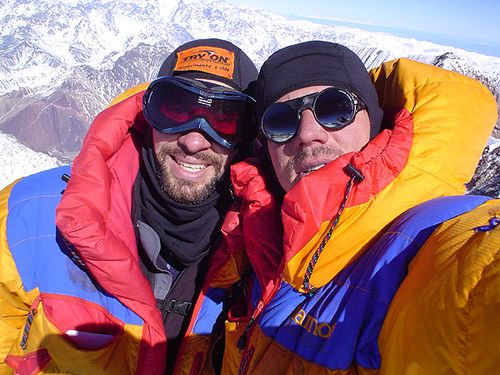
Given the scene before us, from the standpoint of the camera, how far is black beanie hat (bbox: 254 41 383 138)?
307 centimetres

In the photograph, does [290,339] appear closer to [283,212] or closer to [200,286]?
[283,212]

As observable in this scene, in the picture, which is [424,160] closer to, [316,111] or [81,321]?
[316,111]

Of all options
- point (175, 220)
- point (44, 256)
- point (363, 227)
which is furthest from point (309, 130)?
point (44, 256)

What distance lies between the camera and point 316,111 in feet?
9.80

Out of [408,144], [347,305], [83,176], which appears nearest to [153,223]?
[83,176]

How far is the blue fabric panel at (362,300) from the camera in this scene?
1865mm

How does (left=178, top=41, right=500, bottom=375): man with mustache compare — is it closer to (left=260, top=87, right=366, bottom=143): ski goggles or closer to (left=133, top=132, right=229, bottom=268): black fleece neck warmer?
(left=260, top=87, right=366, bottom=143): ski goggles

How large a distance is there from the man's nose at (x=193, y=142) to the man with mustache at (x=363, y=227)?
68 cm

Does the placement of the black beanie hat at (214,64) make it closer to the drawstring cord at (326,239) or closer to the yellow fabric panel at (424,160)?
the yellow fabric panel at (424,160)

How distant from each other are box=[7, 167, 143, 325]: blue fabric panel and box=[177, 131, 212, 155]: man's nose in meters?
1.30

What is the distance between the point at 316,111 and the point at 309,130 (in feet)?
0.58

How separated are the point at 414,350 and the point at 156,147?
118 inches

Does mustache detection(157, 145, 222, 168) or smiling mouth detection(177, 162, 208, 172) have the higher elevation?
mustache detection(157, 145, 222, 168)

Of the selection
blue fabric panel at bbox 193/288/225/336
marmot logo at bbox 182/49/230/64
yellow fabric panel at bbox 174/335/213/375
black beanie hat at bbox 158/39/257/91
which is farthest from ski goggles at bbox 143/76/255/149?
yellow fabric panel at bbox 174/335/213/375
